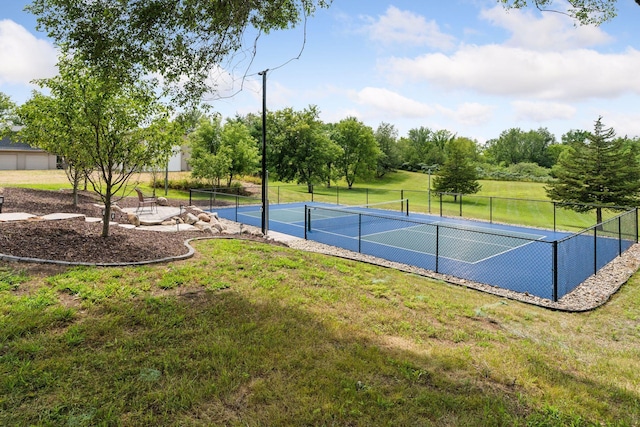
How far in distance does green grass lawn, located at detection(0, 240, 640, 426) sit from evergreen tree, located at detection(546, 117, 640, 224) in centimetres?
1987

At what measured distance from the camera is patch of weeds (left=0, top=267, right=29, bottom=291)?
489 centimetres

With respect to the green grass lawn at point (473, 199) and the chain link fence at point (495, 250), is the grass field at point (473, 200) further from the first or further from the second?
the chain link fence at point (495, 250)

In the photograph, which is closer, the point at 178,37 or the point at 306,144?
the point at 178,37

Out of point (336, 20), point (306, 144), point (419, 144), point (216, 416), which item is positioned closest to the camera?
point (216, 416)

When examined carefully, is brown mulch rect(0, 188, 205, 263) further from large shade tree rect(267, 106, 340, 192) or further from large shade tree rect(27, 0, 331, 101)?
large shade tree rect(267, 106, 340, 192)

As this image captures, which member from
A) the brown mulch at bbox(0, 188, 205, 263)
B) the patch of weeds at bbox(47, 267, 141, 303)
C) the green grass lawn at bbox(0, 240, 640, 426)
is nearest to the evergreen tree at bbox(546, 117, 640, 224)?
the green grass lawn at bbox(0, 240, 640, 426)

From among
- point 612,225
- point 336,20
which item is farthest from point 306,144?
point 336,20

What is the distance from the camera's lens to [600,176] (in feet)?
74.2

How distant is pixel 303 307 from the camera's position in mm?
5328

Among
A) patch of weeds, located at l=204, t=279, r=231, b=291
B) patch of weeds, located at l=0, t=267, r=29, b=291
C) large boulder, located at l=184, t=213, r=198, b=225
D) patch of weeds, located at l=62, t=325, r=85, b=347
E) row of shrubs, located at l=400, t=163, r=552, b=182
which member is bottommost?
patch of weeds, located at l=62, t=325, r=85, b=347

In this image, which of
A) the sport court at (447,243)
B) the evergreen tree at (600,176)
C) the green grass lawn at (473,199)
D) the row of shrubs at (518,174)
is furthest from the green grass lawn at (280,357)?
the row of shrubs at (518,174)

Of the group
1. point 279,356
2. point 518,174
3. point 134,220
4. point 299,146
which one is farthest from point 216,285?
point 518,174

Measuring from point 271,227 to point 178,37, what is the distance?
476 inches

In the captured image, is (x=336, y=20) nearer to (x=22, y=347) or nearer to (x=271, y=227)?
(x=22, y=347)
